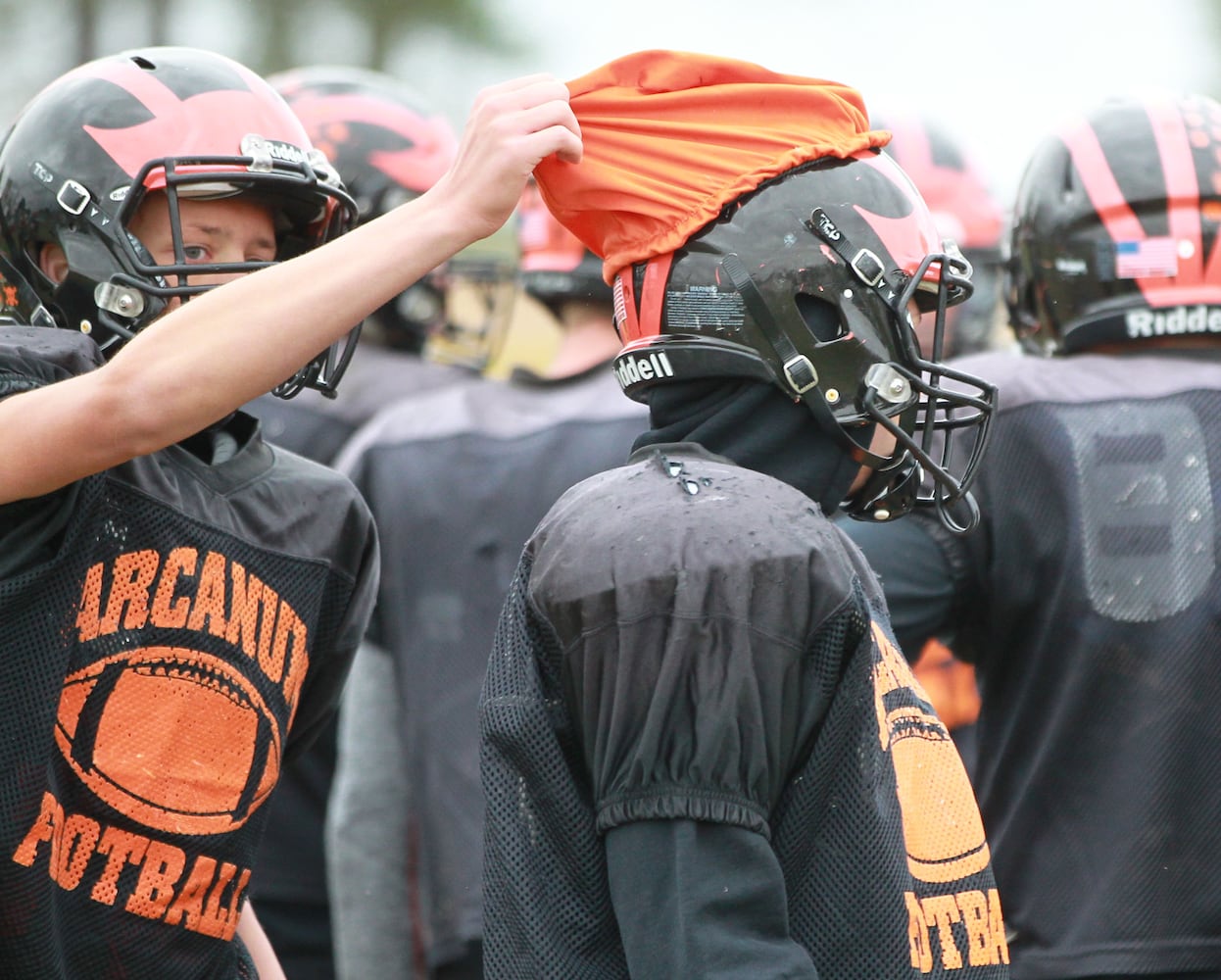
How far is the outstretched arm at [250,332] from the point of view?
1.99 metres

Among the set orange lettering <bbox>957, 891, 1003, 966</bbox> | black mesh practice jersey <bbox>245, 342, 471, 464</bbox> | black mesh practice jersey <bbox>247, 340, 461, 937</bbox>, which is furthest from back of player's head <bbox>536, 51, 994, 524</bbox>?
black mesh practice jersey <bbox>245, 342, 471, 464</bbox>

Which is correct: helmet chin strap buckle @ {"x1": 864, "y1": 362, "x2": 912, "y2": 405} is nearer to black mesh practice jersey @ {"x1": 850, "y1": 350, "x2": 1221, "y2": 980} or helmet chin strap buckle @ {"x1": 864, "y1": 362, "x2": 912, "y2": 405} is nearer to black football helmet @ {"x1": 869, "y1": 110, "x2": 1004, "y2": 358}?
black mesh practice jersey @ {"x1": 850, "y1": 350, "x2": 1221, "y2": 980}

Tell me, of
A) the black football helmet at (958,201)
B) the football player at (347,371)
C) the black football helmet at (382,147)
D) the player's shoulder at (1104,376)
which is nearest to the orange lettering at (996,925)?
the player's shoulder at (1104,376)

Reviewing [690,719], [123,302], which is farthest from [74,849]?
[690,719]

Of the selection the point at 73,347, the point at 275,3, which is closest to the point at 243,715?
the point at 73,347

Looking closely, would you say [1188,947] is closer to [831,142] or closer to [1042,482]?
[1042,482]

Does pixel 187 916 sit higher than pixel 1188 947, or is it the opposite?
pixel 187 916

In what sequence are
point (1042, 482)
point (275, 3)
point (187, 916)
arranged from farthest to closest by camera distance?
1. point (275, 3)
2. point (1042, 482)
3. point (187, 916)

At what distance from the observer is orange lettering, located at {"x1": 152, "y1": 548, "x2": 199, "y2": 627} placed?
2432 millimetres

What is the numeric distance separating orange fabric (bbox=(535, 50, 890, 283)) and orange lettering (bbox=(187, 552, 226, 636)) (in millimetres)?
797

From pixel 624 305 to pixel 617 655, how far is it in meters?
0.64

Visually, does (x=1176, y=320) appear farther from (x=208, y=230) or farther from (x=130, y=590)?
(x=130, y=590)

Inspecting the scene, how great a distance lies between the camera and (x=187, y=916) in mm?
2490

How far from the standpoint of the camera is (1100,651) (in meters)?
3.19
